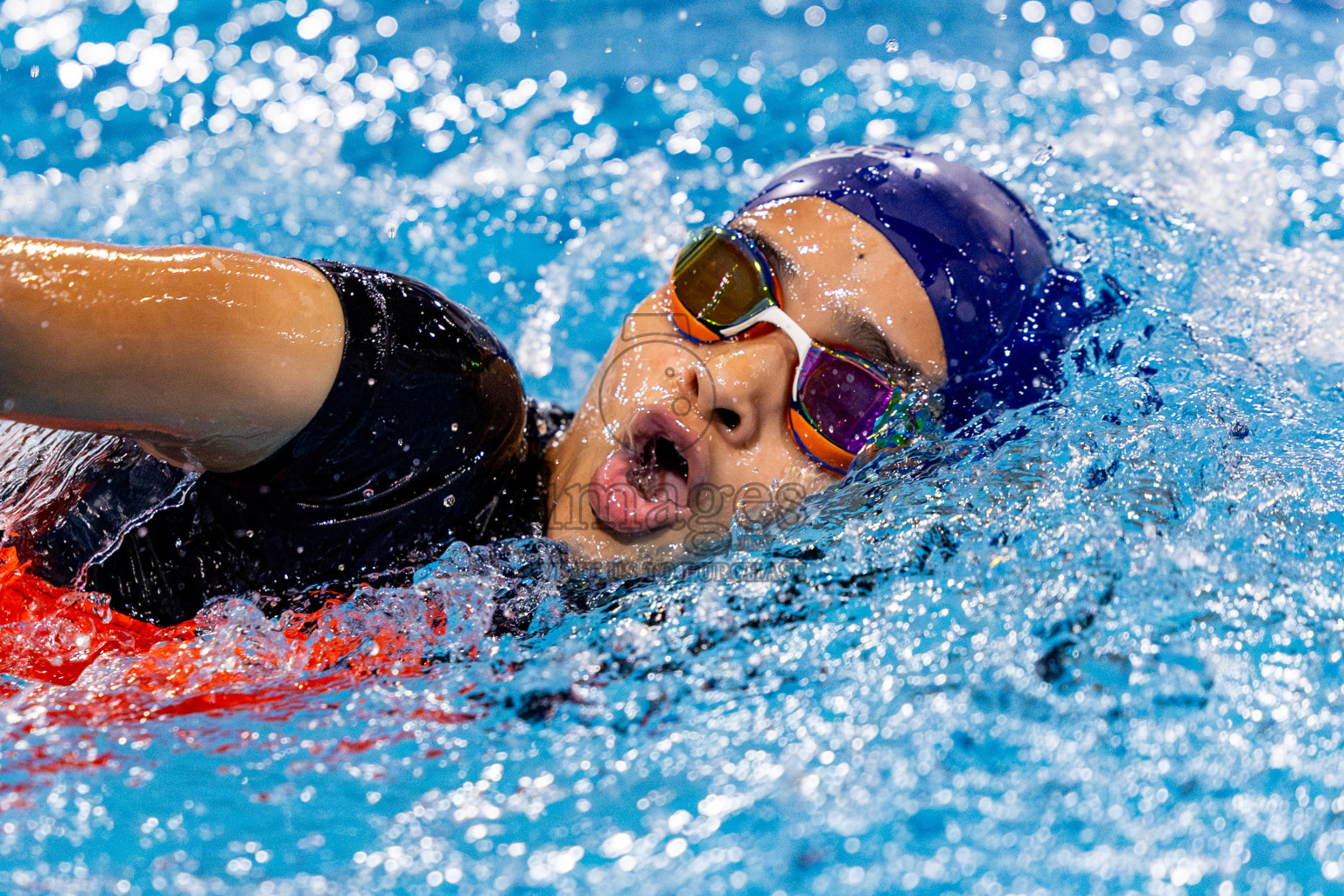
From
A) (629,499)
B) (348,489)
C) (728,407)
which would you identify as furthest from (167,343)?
(728,407)

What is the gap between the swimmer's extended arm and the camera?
4.19 ft

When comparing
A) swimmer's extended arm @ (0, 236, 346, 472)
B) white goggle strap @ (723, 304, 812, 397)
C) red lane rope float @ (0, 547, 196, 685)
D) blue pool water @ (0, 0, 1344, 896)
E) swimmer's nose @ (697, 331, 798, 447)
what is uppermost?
swimmer's extended arm @ (0, 236, 346, 472)

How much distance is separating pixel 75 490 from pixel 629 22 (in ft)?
10.5

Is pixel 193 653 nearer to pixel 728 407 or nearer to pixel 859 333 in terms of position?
pixel 728 407

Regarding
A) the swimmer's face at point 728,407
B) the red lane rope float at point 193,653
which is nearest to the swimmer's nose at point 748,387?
the swimmer's face at point 728,407

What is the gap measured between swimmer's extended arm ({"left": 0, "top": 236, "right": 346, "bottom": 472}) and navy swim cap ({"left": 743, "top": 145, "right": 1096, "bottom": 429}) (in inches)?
39.1

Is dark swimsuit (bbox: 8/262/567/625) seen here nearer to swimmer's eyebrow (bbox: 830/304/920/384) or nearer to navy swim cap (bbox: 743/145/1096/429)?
swimmer's eyebrow (bbox: 830/304/920/384)

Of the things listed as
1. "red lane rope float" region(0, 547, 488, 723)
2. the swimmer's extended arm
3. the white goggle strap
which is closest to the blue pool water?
"red lane rope float" region(0, 547, 488, 723)

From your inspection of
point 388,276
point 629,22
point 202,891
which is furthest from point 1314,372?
point 629,22

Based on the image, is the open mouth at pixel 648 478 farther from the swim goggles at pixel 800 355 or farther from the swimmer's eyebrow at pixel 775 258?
the swimmer's eyebrow at pixel 775 258

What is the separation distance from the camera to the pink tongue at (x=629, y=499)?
1784 mm

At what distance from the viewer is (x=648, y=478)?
6.00ft

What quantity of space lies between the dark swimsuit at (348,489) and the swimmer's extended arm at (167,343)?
0.06m

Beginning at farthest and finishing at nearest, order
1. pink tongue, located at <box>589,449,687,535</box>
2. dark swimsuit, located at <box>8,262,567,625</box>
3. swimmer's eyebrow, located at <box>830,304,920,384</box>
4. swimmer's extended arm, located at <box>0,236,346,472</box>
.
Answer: swimmer's eyebrow, located at <box>830,304,920,384</box>
pink tongue, located at <box>589,449,687,535</box>
dark swimsuit, located at <box>8,262,567,625</box>
swimmer's extended arm, located at <box>0,236,346,472</box>
